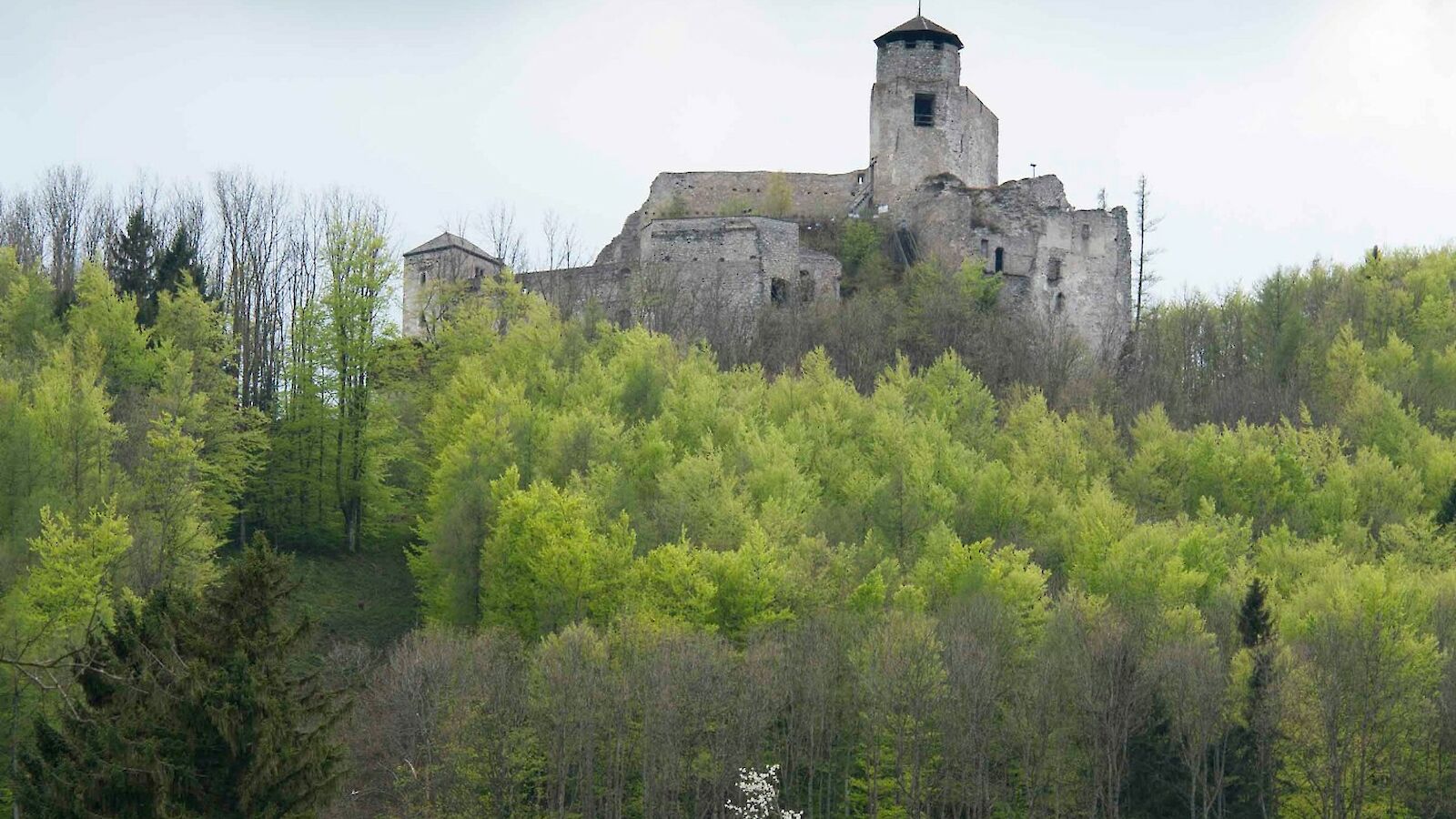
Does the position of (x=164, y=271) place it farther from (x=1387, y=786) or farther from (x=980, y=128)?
(x=1387, y=786)

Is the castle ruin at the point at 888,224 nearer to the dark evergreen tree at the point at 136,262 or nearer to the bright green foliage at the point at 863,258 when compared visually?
the bright green foliage at the point at 863,258

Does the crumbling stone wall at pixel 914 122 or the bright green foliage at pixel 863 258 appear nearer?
the bright green foliage at pixel 863 258

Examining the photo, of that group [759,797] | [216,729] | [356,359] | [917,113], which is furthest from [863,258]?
[216,729]

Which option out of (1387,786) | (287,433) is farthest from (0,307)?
(1387,786)

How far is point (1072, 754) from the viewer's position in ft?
111

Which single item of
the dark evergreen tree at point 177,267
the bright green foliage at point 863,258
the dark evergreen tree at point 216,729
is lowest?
the dark evergreen tree at point 216,729

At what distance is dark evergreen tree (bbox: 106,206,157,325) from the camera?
50531mm

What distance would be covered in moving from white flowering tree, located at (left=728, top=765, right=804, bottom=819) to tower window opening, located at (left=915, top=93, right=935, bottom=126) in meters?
34.0

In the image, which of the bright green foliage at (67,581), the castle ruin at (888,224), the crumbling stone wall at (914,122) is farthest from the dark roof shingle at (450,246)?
the bright green foliage at (67,581)

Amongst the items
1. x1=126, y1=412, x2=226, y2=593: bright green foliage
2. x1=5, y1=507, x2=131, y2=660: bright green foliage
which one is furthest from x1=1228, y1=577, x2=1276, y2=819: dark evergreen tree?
x1=5, y1=507, x2=131, y2=660: bright green foliage

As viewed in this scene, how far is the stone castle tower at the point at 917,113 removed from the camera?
203ft

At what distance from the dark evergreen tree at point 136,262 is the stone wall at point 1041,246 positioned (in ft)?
75.5

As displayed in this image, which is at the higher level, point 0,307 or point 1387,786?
point 0,307

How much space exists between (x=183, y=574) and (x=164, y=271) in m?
17.9
